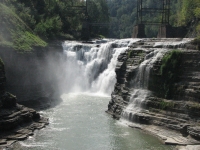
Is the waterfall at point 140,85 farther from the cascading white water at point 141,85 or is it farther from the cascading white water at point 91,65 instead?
the cascading white water at point 91,65

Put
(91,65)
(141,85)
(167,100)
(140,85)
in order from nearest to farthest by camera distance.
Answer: (167,100), (141,85), (140,85), (91,65)

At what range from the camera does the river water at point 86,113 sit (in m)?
24.5

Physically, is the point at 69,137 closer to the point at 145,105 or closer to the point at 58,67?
the point at 145,105

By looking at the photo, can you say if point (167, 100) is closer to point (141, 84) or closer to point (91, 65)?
point (141, 84)

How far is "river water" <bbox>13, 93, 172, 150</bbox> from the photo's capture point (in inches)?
948

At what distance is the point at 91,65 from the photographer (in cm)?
4969

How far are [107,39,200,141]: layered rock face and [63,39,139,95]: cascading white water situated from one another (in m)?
10.7

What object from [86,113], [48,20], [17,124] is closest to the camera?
[17,124]

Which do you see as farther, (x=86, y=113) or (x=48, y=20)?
(x=48, y=20)

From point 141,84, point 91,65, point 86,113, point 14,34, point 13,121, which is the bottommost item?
point 86,113

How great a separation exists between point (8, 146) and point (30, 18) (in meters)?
35.2

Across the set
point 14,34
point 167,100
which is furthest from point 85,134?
point 14,34

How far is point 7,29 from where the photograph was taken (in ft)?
135

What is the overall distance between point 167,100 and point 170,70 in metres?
3.07
